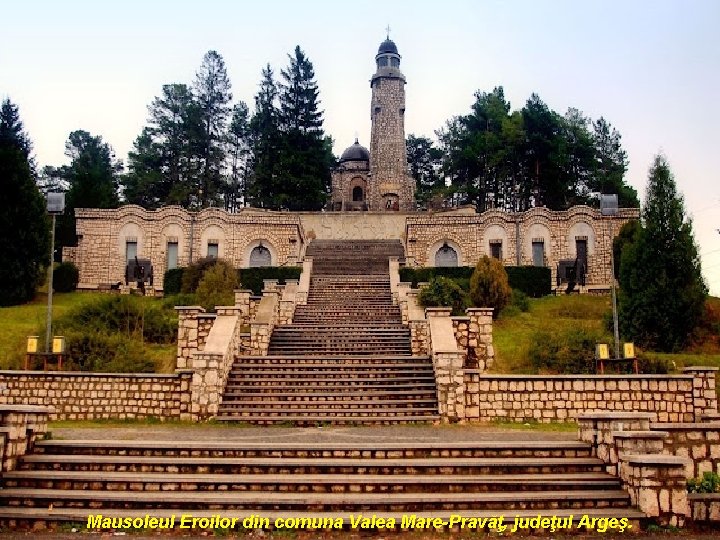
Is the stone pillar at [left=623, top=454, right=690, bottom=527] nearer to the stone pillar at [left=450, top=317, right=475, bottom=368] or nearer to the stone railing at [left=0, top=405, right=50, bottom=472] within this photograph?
the stone railing at [left=0, top=405, right=50, bottom=472]

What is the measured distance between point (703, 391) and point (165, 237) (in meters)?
29.2

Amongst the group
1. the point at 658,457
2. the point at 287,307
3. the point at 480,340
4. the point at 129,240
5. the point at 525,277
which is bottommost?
the point at 658,457

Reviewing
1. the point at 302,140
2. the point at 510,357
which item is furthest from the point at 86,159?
the point at 510,357

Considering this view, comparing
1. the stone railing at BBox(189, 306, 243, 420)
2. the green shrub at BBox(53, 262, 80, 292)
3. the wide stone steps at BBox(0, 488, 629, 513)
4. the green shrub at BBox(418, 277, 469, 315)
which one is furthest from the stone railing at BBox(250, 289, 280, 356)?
the green shrub at BBox(53, 262, 80, 292)

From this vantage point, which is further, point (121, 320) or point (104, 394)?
point (121, 320)

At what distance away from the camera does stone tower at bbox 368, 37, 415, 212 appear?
157ft

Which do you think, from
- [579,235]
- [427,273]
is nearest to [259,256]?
[427,273]

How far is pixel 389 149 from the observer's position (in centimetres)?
4816

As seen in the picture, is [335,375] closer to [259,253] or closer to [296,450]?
[296,450]

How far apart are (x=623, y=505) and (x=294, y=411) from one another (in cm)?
758

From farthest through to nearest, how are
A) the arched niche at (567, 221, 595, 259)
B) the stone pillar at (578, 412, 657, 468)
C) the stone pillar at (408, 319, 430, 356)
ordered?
the arched niche at (567, 221, 595, 259) < the stone pillar at (408, 319, 430, 356) < the stone pillar at (578, 412, 657, 468)

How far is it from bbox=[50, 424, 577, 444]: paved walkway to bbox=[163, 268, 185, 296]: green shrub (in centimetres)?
2024

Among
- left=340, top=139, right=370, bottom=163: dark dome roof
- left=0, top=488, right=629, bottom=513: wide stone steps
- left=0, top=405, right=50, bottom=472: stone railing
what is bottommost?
left=0, top=488, right=629, bottom=513: wide stone steps

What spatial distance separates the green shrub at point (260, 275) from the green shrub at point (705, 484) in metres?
22.6
